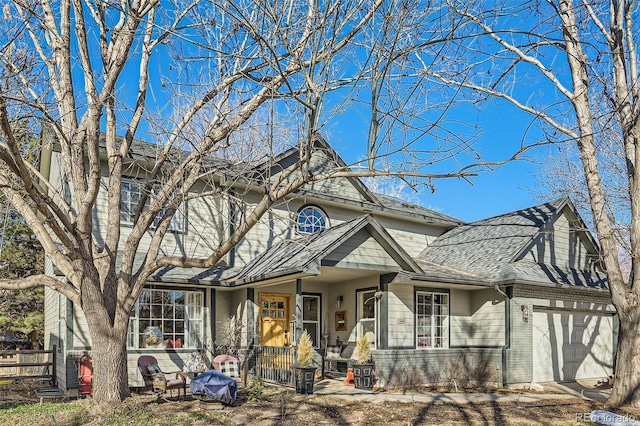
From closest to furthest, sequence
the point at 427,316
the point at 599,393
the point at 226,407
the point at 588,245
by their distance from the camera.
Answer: the point at 226,407 → the point at 599,393 → the point at 427,316 → the point at 588,245

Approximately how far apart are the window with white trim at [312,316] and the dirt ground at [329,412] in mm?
4008

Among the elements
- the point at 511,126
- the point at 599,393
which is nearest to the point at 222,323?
the point at 511,126

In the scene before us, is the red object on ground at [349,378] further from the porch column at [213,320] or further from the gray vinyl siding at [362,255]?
the porch column at [213,320]

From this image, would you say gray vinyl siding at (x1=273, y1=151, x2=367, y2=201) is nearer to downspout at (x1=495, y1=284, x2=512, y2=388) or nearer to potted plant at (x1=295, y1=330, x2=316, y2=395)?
downspout at (x1=495, y1=284, x2=512, y2=388)

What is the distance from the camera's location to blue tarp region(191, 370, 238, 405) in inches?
382

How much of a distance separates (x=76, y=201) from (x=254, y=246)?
19.1 feet

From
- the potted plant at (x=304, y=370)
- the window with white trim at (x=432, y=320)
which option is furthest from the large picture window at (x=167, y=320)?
the window with white trim at (x=432, y=320)

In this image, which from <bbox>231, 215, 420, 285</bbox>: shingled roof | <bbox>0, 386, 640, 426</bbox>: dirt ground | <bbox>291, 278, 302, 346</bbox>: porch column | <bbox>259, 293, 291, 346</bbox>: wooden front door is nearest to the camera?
<bbox>0, 386, 640, 426</bbox>: dirt ground

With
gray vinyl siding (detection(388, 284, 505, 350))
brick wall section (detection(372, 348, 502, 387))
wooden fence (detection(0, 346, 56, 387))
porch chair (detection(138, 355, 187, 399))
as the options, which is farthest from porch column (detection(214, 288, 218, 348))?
gray vinyl siding (detection(388, 284, 505, 350))

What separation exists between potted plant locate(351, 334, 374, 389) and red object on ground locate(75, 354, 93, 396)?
18.8ft

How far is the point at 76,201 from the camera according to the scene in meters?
10.0

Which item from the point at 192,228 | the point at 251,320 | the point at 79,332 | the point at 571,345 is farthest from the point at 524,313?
the point at 79,332

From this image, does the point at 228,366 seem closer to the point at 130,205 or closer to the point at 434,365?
the point at 130,205

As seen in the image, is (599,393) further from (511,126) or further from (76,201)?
(76,201)
